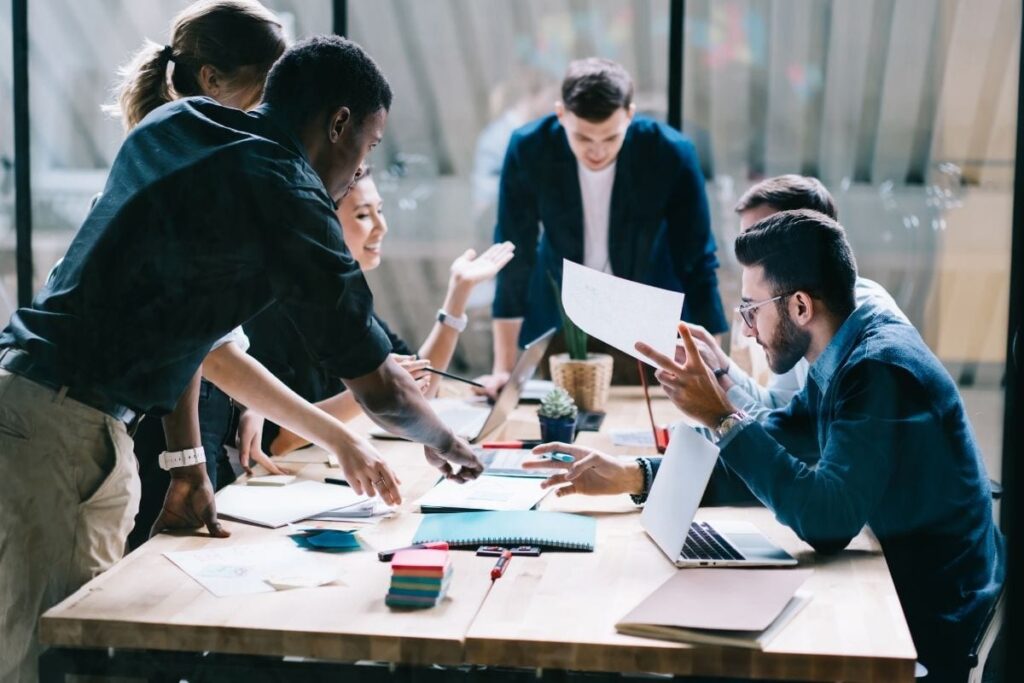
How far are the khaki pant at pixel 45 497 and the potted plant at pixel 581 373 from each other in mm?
1390

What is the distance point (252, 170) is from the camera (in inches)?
59.0

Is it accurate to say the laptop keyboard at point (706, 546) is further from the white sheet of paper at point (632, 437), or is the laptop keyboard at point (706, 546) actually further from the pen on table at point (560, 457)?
the white sheet of paper at point (632, 437)

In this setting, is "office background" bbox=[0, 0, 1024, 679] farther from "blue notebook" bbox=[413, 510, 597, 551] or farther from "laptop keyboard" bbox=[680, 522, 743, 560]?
"blue notebook" bbox=[413, 510, 597, 551]

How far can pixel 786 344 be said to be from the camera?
1883 mm

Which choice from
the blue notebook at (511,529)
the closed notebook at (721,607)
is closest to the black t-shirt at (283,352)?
the blue notebook at (511,529)

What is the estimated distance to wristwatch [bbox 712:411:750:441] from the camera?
168 cm

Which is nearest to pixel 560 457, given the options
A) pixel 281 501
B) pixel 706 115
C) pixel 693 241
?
pixel 281 501

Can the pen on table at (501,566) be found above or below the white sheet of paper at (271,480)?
above

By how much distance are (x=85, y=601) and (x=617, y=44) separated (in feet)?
9.93

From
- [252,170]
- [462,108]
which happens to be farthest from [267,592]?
[462,108]

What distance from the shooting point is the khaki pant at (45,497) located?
5.13 feet

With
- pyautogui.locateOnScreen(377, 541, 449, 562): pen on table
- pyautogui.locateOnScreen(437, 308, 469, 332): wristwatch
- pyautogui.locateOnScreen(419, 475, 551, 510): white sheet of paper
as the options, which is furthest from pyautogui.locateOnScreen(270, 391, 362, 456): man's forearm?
pyautogui.locateOnScreen(377, 541, 449, 562): pen on table

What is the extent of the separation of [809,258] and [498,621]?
0.86 metres

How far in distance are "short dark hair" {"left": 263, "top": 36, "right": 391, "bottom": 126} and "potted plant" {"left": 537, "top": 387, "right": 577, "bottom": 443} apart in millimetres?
960
